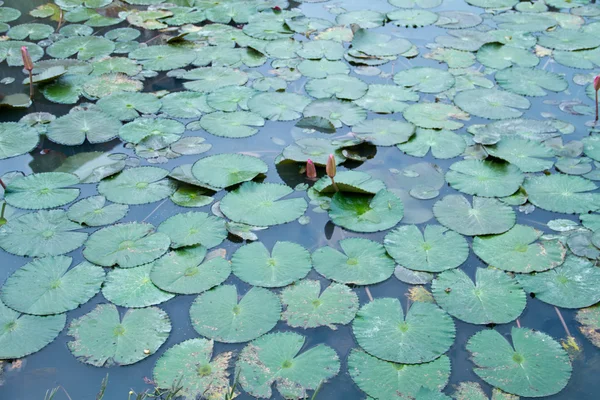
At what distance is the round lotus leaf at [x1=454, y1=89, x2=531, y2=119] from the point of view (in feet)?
13.6

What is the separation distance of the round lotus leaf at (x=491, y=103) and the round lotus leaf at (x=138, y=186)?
2128mm

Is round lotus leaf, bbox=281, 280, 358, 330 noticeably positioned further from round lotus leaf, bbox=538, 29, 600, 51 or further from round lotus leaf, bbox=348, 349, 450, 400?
round lotus leaf, bbox=538, 29, 600, 51

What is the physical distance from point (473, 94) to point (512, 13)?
1775 mm

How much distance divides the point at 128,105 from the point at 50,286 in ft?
5.88

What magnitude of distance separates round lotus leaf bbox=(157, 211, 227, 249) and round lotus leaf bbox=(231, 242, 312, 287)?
0.18m

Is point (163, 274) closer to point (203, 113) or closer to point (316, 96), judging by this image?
point (203, 113)

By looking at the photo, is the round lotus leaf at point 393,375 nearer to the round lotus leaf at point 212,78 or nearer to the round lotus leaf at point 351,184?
the round lotus leaf at point 351,184

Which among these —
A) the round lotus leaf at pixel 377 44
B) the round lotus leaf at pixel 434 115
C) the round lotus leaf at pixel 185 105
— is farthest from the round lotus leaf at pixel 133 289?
the round lotus leaf at pixel 377 44

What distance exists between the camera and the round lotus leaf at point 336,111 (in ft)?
13.4

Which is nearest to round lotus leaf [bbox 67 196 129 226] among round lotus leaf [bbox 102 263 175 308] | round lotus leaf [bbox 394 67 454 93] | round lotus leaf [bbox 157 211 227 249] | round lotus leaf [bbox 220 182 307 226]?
round lotus leaf [bbox 157 211 227 249]

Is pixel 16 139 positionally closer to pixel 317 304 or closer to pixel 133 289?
pixel 133 289

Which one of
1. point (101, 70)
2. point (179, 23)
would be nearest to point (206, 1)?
point (179, 23)

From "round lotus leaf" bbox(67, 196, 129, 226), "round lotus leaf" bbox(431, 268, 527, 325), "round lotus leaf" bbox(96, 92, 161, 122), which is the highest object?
"round lotus leaf" bbox(431, 268, 527, 325)

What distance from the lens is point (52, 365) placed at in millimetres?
2586
